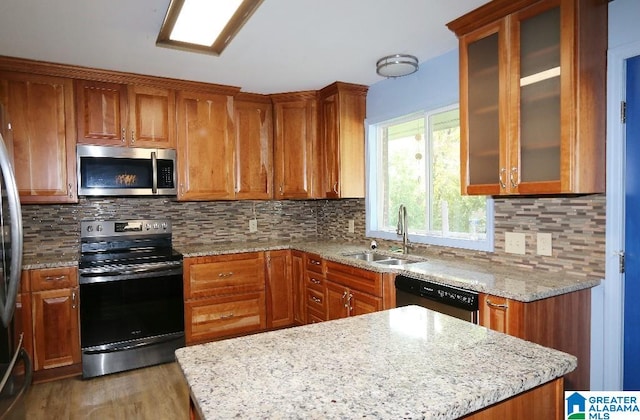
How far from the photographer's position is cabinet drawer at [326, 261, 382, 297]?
2.63 meters

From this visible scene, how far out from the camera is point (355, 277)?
2.85 m

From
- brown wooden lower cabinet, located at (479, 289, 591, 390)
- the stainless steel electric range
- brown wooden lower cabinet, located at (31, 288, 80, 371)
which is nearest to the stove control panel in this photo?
the stainless steel electric range

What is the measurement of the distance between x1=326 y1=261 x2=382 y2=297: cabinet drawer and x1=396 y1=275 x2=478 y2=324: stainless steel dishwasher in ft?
0.56

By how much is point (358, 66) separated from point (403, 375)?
2589 mm

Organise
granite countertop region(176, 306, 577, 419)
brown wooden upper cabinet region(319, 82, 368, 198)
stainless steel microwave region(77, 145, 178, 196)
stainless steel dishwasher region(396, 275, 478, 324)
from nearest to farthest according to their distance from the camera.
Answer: granite countertop region(176, 306, 577, 419), stainless steel dishwasher region(396, 275, 478, 324), stainless steel microwave region(77, 145, 178, 196), brown wooden upper cabinet region(319, 82, 368, 198)

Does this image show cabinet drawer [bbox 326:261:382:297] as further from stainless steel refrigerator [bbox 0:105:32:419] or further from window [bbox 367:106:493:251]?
stainless steel refrigerator [bbox 0:105:32:419]

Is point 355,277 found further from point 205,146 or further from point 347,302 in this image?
point 205,146

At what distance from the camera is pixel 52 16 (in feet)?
6.95

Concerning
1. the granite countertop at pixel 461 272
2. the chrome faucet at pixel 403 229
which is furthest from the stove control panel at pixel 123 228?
A: the chrome faucet at pixel 403 229

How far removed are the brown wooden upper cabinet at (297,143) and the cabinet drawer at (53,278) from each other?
1.91 m

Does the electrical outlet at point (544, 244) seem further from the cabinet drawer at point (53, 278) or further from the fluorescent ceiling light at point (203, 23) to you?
the cabinet drawer at point (53, 278)

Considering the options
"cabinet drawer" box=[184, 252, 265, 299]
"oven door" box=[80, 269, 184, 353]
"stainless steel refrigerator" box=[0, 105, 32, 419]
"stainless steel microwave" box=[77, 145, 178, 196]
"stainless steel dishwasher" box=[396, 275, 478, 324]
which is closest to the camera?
"stainless steel refrigerator" box=[0, 105, 32, 419]

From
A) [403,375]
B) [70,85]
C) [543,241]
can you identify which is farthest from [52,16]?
[543,241]

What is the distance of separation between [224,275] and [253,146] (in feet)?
4.18
